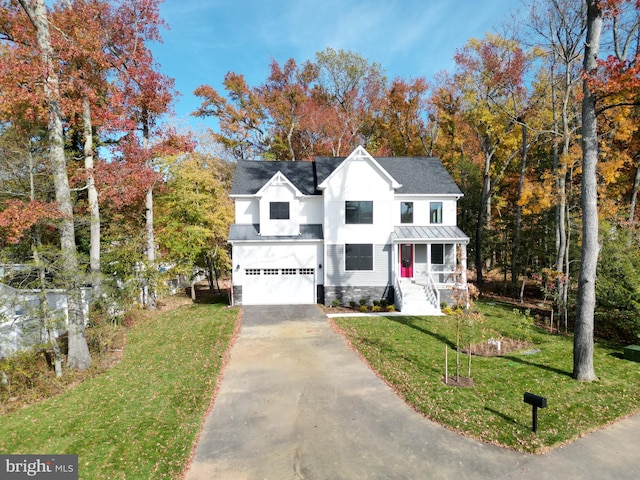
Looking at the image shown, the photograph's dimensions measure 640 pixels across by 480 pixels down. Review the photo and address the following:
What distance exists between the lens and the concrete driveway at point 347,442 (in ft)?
18.5

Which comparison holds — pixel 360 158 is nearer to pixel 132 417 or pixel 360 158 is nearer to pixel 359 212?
pixel 359 212

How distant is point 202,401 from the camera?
8.05 metres

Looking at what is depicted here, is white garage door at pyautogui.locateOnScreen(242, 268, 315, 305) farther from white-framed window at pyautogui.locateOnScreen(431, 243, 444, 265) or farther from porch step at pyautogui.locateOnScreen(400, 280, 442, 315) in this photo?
white-framed window at pyautogui.locateOnScreen(431, 243, 444, 265)

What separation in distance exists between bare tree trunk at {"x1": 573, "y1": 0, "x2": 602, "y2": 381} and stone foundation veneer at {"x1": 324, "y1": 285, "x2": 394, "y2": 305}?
981cm

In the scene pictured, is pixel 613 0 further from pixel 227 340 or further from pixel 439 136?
pixel 439 136

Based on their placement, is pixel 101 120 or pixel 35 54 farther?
pixel 101 120

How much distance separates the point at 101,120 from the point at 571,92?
72.3 ft

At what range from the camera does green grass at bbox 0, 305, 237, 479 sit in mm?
5938

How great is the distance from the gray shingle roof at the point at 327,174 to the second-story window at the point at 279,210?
148 cm

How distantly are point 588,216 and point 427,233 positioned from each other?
9.52 meters

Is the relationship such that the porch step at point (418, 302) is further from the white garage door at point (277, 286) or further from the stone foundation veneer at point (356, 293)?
the white garage door at point (277, 286)

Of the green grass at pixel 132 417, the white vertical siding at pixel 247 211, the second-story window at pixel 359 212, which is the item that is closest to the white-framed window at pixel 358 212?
the second-story window at pixel 359 212

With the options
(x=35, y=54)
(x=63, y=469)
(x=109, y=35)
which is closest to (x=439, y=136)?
(x=109, y=35)

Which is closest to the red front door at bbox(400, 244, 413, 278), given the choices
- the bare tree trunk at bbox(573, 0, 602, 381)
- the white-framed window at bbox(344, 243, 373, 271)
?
the white-framed window at bbox(344, 243, 373, 271)
